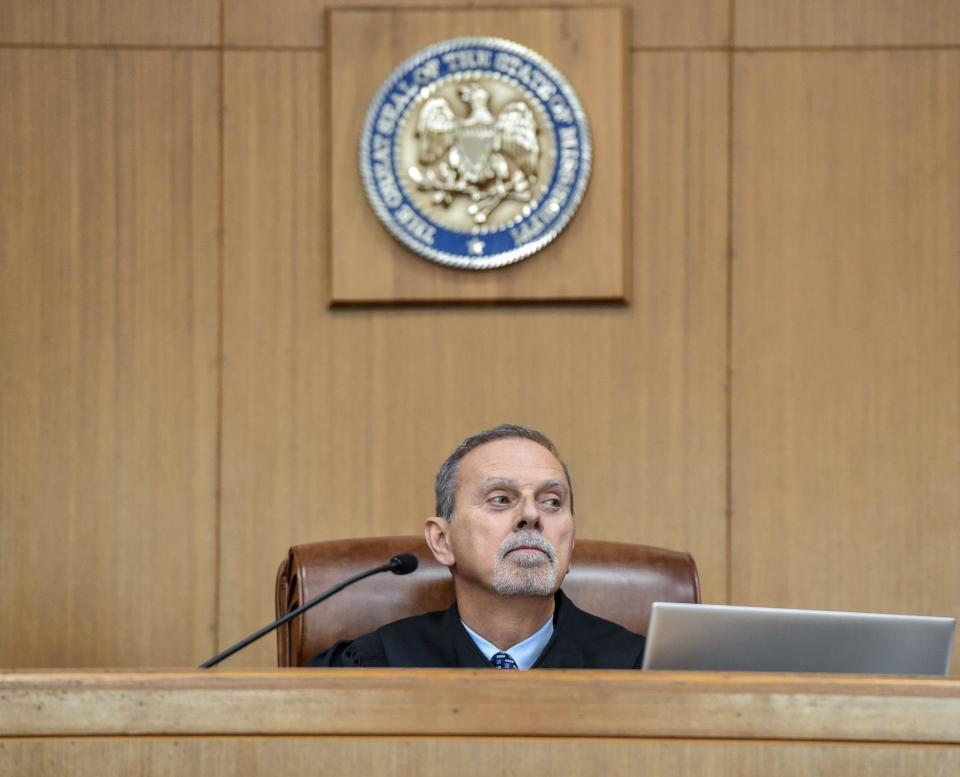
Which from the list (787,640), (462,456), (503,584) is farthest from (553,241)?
(787,640)

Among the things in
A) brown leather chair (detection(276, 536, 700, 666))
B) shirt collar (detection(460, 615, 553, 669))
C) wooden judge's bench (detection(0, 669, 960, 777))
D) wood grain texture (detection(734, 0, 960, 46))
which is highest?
wood grain texture (detection(734, 0, 960, 46))

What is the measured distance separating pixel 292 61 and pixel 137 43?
1.46ft

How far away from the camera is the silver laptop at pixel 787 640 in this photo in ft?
5.41

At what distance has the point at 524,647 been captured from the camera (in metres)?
2.49

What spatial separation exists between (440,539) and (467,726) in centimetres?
124

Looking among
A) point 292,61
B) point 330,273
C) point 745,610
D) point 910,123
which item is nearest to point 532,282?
point 330,273

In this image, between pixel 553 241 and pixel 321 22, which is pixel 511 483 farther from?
pixel 321 22

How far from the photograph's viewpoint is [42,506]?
3.66 m

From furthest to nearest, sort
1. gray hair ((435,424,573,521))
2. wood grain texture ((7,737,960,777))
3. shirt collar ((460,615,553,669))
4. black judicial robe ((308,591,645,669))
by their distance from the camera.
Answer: gray hair ((435,424,573,521))
shirt collar ((460,615,553,669))
black judicial robe ((308,591,645,669))
wood grain texture ((7,737,960,777))

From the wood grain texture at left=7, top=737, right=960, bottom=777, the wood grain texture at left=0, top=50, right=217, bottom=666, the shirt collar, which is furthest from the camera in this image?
the wood grain texture at left=0, top=50, right=217, bottom=666

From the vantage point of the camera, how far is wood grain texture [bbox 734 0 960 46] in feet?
12.3

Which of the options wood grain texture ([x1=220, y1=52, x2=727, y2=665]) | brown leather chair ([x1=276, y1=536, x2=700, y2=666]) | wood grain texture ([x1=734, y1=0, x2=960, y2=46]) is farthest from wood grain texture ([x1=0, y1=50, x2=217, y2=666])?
wood grain texture ([x1=734, y1=0, x2=960, y2=46])

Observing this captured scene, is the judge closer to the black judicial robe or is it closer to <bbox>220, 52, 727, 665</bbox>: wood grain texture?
the black judicial robe

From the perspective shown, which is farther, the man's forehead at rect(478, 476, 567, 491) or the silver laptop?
the man's forehead at rect(478, 476, 567, 491)
